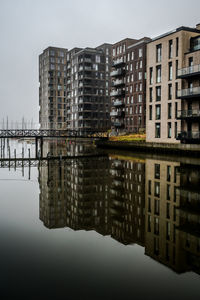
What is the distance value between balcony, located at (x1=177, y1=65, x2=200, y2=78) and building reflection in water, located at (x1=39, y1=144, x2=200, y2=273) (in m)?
26.5

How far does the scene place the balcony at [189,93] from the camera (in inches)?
1665

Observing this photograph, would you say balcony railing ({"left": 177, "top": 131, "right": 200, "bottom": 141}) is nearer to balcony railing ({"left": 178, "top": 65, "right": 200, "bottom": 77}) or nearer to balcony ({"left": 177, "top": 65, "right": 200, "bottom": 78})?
balcony ({"left": 177, "top": 65, "right": 200, "bottom": 78})

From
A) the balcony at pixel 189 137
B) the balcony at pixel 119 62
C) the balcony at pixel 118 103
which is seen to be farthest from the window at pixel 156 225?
the balcony at pixel 119 62

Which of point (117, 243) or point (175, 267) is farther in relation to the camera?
point (117, 243)

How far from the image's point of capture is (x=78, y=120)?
10812cm

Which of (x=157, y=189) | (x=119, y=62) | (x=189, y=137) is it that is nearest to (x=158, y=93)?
(x=189, y=137)

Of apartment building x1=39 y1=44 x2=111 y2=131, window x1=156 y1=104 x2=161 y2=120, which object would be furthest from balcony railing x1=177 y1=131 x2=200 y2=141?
apartment building x1=39 y1=44 x2=111 y2=131

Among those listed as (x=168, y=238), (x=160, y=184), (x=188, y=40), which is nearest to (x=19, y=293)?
(x=168, y=238)

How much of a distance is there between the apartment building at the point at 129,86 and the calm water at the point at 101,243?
55.2 metres

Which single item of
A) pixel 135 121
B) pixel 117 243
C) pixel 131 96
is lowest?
pixel 117 243

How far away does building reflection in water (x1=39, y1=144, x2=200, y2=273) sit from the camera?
339 inches

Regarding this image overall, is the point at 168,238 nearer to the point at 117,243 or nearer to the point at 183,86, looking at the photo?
the point at 117,243

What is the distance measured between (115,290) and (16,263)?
8.81ft

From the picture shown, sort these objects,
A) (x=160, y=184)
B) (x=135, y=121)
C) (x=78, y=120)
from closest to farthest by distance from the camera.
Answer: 1. (x=160, y=184)
2. (x=135, y=121)
3. (x=78, y=120)
